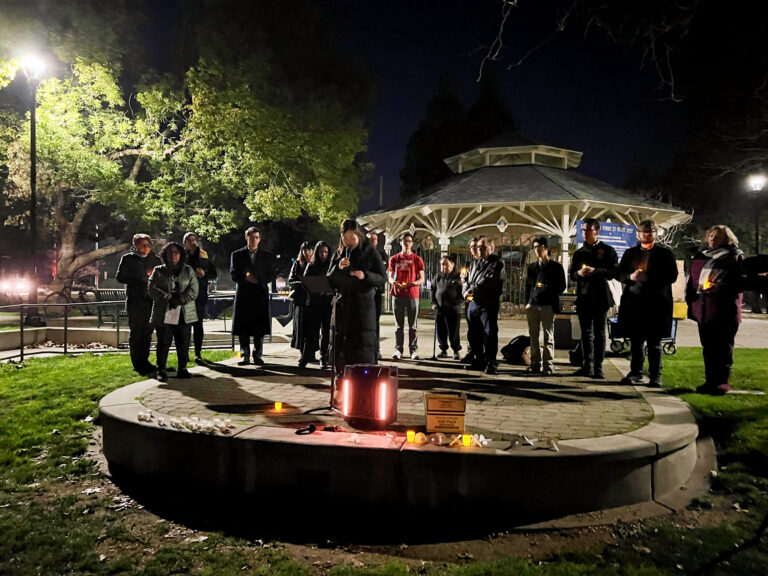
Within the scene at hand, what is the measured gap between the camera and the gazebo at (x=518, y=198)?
55.5ft

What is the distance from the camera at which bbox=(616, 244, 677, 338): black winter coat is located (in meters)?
6.09

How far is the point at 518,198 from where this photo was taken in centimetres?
1669

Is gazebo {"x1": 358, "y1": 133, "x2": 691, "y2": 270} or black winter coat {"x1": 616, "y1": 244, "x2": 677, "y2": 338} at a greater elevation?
gazebo {"x1": 358, "y1": 133, "x2": 691, "y2": 270}

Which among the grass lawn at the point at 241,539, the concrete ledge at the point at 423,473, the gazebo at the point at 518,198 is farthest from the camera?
the gazebo at the point at 518,198

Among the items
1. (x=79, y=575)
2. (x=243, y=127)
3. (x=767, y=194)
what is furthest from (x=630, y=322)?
(x=767, y=194)

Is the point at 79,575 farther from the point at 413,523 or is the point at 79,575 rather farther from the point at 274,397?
the point at 274,397

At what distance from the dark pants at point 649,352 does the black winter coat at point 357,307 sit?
10.6ft

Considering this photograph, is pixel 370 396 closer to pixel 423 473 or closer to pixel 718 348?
pixel 423 473

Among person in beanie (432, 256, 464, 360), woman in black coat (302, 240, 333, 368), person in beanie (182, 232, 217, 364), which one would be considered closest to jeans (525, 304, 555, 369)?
person in beanie (432, 256, 464, 360)

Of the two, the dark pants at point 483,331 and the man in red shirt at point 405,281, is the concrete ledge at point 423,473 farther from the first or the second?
the man in red shirt at point 405,281

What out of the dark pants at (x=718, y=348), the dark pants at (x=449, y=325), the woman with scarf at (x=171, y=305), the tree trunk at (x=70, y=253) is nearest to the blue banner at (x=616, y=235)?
the dark pants at (x=449, y=325)

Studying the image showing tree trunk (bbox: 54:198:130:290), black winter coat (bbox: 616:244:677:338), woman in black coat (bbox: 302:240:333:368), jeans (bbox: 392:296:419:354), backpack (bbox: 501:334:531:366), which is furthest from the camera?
tree trunk (bbox: 54:198:130:290)

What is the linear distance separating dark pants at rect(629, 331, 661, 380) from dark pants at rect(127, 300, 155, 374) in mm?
6391

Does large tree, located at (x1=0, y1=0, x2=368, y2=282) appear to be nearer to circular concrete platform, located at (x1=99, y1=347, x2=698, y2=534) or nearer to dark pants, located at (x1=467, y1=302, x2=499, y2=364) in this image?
dark pants, located at (x1=467, y1=302, x2=499, y2=364)
